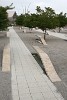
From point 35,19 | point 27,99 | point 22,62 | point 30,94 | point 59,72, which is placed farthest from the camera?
point 35,19

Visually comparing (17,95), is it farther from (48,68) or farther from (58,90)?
(48,68)

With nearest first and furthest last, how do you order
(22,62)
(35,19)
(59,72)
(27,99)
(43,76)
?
(27,99) → (43,76) → (59,72) → (22,62) → (35,19)

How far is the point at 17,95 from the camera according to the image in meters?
7.73

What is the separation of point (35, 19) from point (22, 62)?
20000 mm

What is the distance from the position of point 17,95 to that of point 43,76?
9.46ft

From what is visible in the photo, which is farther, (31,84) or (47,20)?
(47,20)

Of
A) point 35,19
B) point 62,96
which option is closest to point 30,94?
point 62,96

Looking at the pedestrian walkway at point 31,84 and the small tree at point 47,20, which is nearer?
the pedestrian walkway at point 31,84

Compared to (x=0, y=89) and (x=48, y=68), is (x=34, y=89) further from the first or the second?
(x=48, y=68)

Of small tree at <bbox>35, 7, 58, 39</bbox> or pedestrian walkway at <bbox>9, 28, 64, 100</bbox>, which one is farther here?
small tree at <bbox>35, 7, 58, 39</bbox>

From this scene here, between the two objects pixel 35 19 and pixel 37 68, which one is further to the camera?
pixel 35 19

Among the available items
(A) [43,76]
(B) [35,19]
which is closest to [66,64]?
(A) [43,76]

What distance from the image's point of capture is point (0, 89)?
27.7 ft

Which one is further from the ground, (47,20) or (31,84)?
(47,20)
